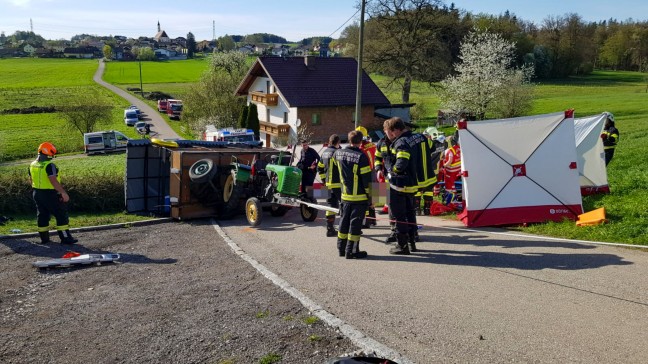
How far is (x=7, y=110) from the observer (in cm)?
6272

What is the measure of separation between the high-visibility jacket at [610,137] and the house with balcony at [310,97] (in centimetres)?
2910

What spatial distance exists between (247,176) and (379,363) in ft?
28.6

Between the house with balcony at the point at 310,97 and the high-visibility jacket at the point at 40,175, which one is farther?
the house with balcony at the point at 310,97

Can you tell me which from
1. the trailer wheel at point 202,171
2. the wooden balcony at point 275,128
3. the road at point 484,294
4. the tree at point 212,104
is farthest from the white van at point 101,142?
the road at point 484,294

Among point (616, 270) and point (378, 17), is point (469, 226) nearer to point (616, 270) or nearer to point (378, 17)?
point (616, 270)

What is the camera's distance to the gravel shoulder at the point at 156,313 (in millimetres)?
5484

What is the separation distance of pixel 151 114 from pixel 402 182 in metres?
63.2

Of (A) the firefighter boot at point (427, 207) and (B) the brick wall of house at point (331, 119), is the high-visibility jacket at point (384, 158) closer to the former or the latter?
(A) the firefighter boot at point (427, 207)

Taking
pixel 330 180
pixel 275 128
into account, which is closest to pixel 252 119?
pixel 275 128

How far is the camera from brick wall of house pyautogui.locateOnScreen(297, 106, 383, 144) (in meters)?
41.3

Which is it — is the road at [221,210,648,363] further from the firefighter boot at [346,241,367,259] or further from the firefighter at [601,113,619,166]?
the firefighter at [601,113,619,166]

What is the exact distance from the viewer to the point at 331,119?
4241 cm

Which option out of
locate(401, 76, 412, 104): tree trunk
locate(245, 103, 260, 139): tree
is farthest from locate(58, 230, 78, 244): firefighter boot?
locate(401, 76, 412, 104): tree trunk

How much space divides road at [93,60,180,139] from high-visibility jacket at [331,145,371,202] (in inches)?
1751
